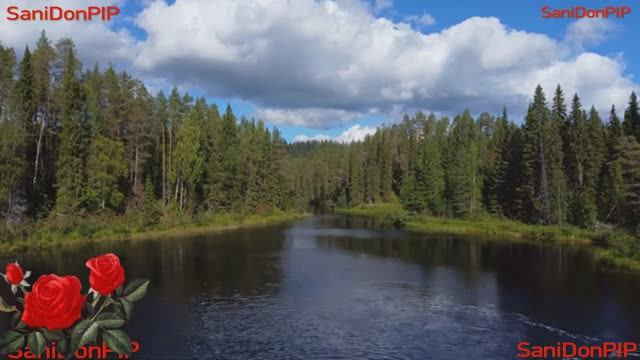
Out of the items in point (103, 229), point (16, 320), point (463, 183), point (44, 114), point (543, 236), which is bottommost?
point (543, 236)

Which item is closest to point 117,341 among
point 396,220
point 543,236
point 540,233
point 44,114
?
point 44,114

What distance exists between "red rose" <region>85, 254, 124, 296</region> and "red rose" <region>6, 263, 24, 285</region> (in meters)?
0.48

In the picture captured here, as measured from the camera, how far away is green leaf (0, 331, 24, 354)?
121 inches

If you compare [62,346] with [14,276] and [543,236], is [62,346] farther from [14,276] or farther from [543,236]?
[543,236]

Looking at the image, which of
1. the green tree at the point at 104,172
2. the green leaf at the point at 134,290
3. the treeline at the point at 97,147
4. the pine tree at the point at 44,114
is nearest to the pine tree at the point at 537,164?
the treeline at the point at 97,147

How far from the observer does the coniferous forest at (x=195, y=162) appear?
62.5 metres

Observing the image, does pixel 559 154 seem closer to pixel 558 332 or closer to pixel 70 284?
pixel 558 332

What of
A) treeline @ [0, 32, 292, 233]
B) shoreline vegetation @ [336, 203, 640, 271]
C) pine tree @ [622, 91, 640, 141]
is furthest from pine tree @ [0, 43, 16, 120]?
pine tree @ [622, 91, 640, 141]

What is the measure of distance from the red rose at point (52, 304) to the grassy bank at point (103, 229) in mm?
54203

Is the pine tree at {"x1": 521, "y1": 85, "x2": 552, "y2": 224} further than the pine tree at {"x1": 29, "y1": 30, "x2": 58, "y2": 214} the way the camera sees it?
Yes

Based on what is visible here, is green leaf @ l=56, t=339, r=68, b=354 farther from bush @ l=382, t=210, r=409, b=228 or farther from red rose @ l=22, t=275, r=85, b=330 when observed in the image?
bush @ l=382, t=210, r=409, b=228

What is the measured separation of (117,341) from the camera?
10.3ft

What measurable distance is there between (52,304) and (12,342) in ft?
1.66

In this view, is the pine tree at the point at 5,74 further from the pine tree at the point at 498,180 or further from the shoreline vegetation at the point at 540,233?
the pine tree at the point at 498,180
